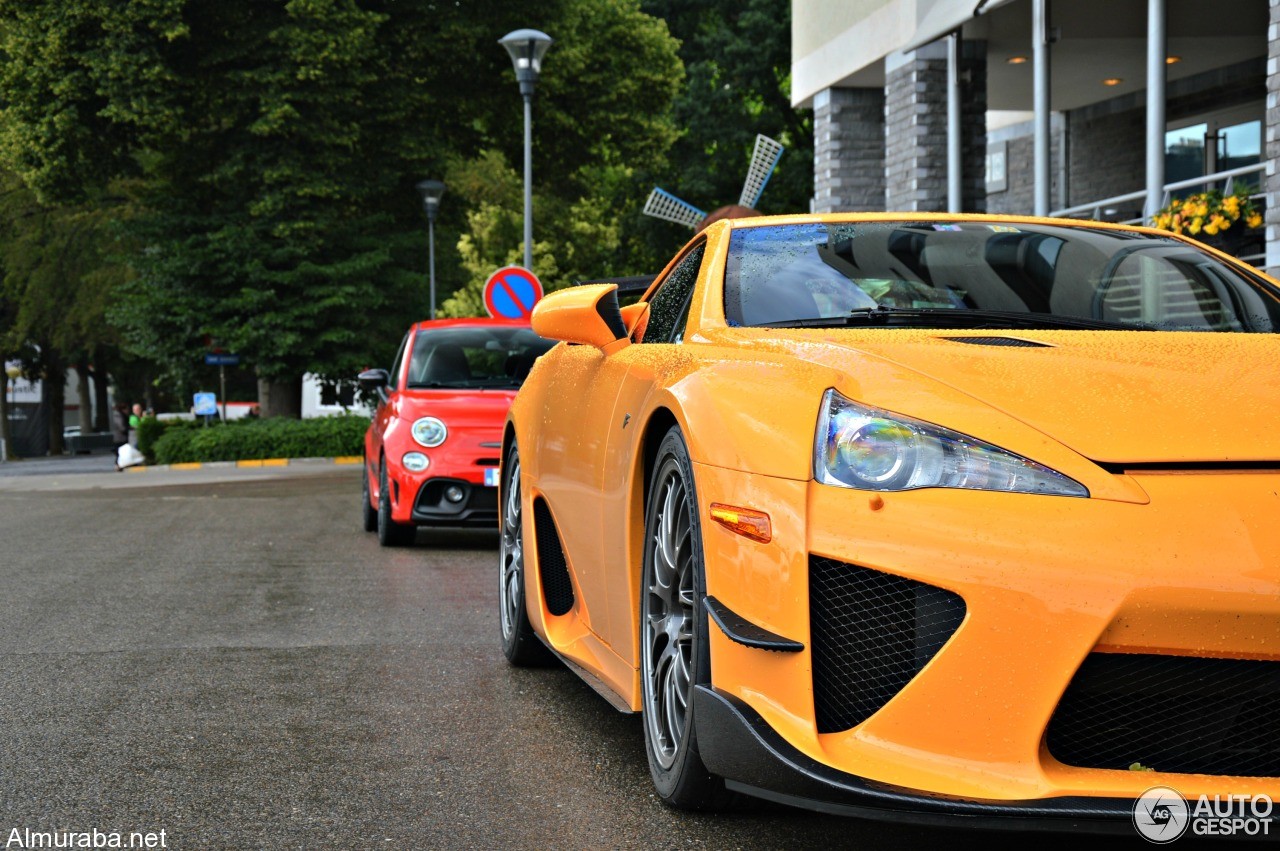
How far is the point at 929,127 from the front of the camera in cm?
2058

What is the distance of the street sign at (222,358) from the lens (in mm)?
31500

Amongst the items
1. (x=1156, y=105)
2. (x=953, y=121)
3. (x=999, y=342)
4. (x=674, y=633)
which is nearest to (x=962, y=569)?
(x=999, y=342)

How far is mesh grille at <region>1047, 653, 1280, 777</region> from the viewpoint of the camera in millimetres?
2994

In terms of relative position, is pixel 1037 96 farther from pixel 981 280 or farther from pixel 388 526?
pixel 981 280

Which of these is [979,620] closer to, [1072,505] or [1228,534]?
[1072,505]

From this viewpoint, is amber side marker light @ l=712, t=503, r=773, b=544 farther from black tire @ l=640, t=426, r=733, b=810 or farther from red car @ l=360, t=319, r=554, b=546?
red car @ l=360, t=319, r=554, b=546

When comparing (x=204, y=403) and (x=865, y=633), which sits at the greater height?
(x=865, y=633)

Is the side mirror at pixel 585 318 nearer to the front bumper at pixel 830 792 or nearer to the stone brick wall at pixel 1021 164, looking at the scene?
the front bumper at pixel 830 792

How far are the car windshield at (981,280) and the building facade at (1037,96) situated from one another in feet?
33.5

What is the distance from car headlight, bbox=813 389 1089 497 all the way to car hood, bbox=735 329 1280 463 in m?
0.06

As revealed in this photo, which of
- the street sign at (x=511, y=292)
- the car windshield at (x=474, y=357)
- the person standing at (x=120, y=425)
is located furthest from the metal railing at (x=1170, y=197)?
the person standing at (x=120, y=425)

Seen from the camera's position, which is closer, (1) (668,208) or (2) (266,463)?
(2) (266,463)

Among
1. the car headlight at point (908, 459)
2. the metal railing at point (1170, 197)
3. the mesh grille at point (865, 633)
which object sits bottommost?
the mesh grille at point (865, 633)

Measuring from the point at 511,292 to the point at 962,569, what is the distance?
16.4m
